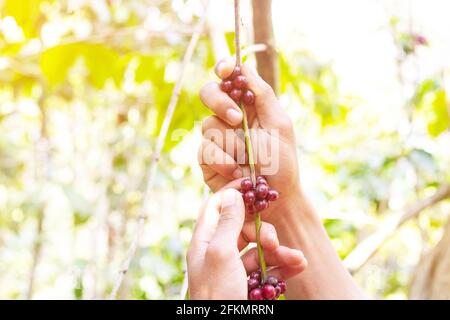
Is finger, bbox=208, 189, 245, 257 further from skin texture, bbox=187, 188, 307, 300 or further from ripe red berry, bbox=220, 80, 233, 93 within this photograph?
ripe red berry, bbox=220, 80, 233, 93

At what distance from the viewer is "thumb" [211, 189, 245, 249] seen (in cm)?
58

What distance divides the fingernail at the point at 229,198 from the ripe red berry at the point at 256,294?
0.10 metres

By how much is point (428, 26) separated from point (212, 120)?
1.36 m

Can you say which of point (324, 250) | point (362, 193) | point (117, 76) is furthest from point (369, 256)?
point (117, 76)

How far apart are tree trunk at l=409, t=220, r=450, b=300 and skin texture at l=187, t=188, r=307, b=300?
2.50ft

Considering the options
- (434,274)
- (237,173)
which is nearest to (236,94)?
(237,173)

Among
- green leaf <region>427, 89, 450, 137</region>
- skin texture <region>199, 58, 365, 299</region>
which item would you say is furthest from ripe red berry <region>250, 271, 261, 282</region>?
green leaf <region>427, 89, 450, 137</region>

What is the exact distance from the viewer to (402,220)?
1.32 metres

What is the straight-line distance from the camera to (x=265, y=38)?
1.01 m

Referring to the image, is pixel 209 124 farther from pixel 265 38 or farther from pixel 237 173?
pixel 265 38

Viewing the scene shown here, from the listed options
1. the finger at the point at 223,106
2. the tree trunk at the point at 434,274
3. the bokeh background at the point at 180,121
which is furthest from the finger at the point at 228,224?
the tree trunk at the point at 434,274

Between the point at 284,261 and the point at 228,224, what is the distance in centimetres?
11

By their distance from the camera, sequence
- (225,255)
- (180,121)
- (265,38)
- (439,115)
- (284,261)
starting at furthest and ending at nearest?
(439,115) < (180,121) < (265,38) < (284,261) < (225,255)

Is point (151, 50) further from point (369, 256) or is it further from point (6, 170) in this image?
point (6, 170)
